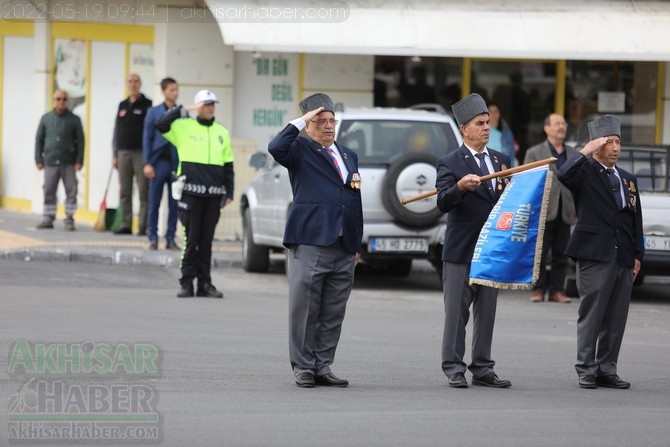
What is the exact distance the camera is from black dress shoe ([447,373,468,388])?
30.7 ft

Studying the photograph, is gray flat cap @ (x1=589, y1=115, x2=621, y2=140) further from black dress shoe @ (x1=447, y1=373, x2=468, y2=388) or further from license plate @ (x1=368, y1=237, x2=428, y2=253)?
license plate @ (x1=368, y1=237, x2=428, y2=253)

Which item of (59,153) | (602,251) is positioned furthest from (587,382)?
(59,153)

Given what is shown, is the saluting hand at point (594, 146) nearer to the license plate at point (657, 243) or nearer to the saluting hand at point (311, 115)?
the saluting hand at point (311, 115)

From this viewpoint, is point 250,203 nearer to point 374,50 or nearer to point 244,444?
point 374,50

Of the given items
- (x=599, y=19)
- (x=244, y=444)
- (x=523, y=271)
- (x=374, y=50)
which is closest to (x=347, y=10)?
(x=374, y=50)

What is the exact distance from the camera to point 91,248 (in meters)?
17.5

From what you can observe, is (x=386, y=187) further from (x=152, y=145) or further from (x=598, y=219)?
(x=598, y=219)

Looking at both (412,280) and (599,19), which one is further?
(599,19)

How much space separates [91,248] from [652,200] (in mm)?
6932

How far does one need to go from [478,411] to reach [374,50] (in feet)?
35.2

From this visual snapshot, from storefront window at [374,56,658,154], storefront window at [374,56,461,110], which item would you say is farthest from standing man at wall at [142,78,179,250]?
storefront window at [374,56,658,154]

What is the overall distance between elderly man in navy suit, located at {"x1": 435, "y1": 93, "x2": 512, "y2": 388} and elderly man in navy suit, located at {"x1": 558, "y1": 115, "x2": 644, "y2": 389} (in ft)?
1.96

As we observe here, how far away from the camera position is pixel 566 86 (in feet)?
68.2

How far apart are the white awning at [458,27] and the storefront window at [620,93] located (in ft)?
3.99
